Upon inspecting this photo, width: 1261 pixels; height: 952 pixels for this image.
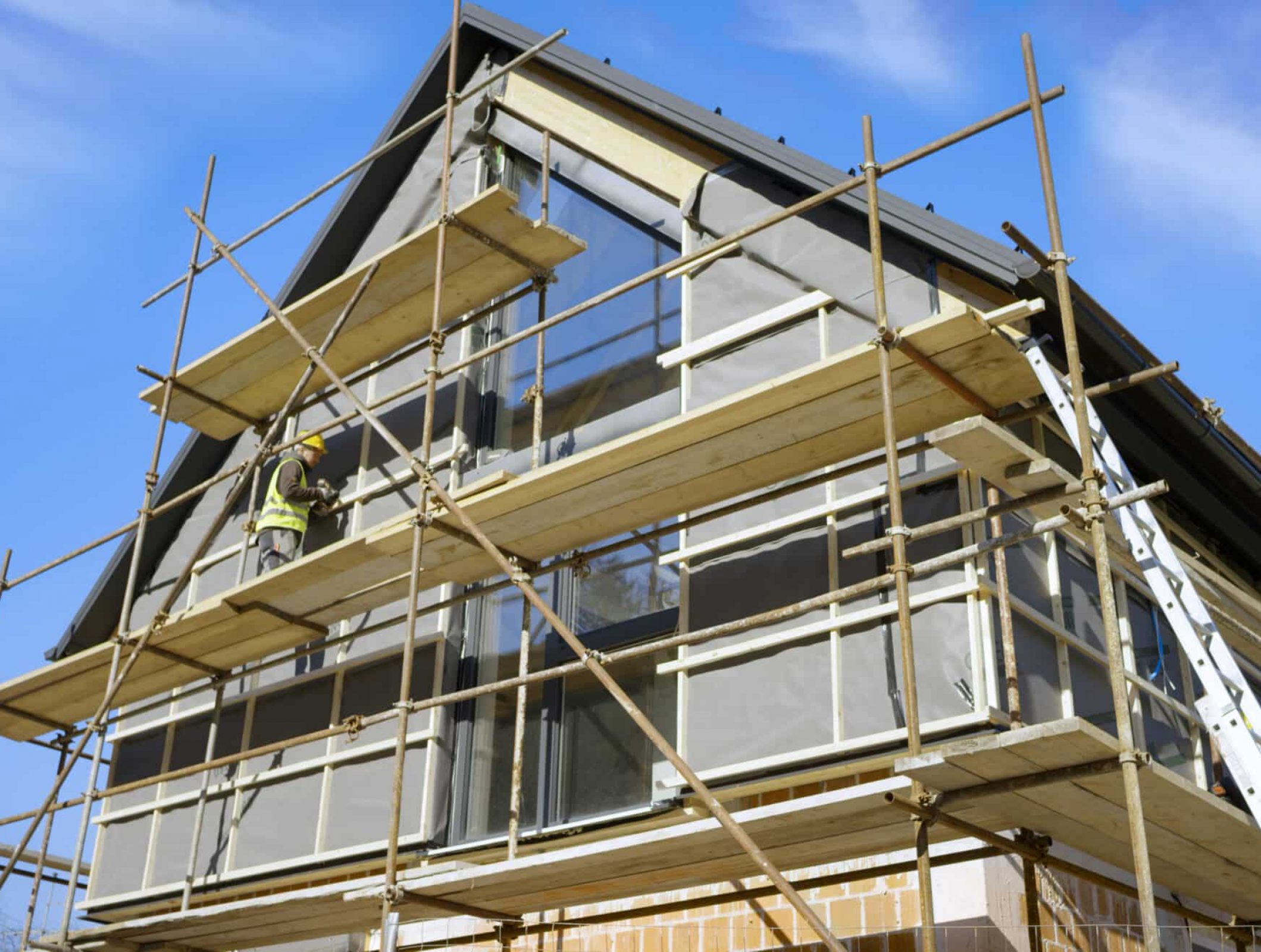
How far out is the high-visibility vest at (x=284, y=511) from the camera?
40.5 ft

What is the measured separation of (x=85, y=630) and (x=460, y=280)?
6.20 metres

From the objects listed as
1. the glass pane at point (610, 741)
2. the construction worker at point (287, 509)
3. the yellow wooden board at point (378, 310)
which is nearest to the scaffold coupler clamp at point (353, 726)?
the glass pane at point (610, 741)

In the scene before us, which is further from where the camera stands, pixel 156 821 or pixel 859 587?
pixel 156 821

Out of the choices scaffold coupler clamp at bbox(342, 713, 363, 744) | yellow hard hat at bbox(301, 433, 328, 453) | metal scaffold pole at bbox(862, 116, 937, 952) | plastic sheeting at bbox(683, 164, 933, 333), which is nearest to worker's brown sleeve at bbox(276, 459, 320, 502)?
yellow hard hat at bbox(301, 433, 328, 453)

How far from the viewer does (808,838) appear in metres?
7.38

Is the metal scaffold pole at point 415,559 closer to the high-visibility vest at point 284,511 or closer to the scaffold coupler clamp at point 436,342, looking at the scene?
the scaffold coupler clamp at point 436,342

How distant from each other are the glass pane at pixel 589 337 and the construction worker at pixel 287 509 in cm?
163

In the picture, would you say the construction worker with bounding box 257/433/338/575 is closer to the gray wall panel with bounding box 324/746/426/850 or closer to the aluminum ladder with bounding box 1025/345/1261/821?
the gray wall panel with bounding box 324/746/426/850

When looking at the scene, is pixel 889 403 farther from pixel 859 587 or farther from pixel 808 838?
pixel 808 838

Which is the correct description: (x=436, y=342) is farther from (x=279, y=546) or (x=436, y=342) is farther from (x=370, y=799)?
(x=370, y=799)

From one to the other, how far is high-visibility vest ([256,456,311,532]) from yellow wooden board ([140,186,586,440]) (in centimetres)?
99

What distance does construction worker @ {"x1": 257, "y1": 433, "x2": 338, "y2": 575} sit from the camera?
12.3 metres

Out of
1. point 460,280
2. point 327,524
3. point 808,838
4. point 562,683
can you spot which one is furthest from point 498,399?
point 808,838

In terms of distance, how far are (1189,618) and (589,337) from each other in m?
5.62
